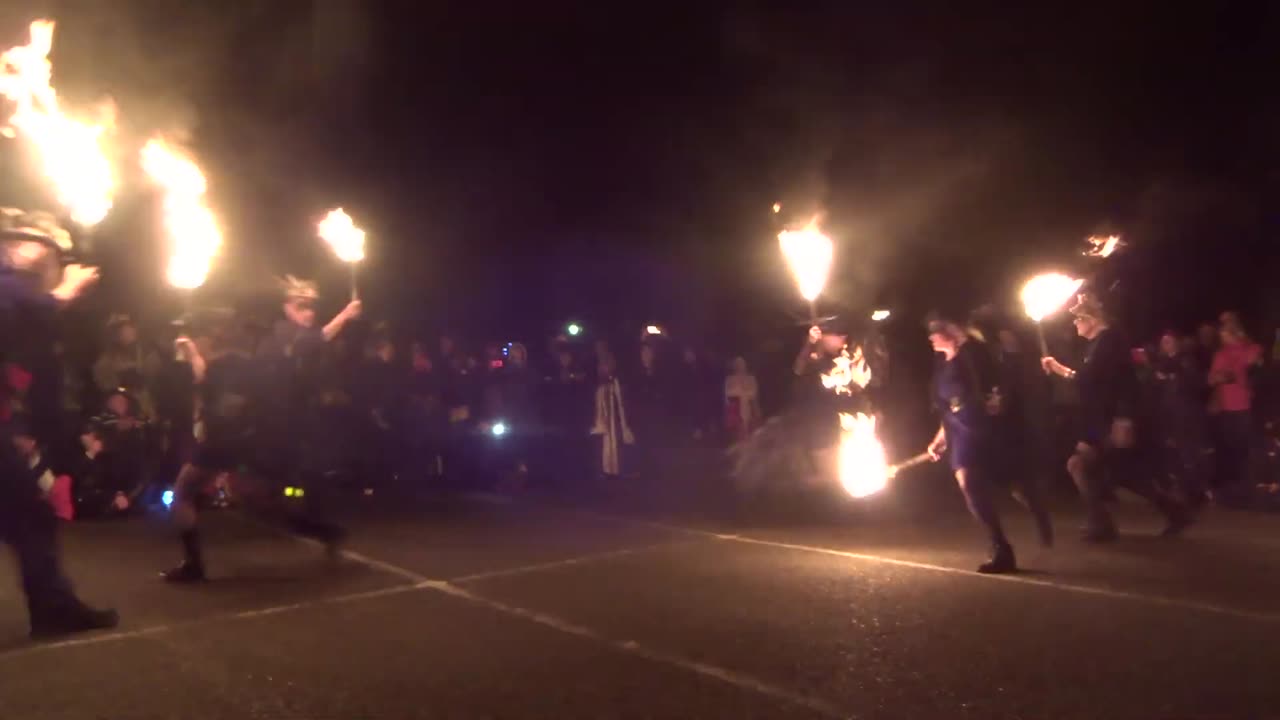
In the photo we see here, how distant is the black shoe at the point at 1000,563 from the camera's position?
700cm

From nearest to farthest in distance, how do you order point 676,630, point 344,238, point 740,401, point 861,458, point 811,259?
point 676,630 < point 344,238 < point 861,458 < point 811,259 < point 740,401

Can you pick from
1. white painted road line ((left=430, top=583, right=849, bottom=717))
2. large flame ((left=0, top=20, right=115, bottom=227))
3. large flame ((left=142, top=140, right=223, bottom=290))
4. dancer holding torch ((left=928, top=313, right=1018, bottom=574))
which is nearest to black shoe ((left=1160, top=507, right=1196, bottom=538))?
dancer holding torch ((left=928, top=313, right=1018, bottom=574))

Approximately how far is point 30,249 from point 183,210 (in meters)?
4.23

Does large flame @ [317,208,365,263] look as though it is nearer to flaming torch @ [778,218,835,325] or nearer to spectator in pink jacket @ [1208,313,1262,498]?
flaming torch @ [778,218,835,325]

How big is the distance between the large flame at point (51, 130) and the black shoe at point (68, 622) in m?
4.42

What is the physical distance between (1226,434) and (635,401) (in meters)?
6.97

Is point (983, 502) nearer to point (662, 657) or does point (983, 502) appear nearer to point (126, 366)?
point (662, 657)

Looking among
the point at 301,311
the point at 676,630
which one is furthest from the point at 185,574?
the point at 676,630

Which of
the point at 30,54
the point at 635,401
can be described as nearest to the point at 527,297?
the point at 635,401

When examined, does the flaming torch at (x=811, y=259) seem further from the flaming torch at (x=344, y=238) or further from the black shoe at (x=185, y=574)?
the black shoe at (x=185, y=574)

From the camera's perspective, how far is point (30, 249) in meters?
5.84

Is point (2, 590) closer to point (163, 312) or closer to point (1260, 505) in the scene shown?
point (163, 312)

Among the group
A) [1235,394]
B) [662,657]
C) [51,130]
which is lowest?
[662,657]

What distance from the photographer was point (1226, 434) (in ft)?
35.7
